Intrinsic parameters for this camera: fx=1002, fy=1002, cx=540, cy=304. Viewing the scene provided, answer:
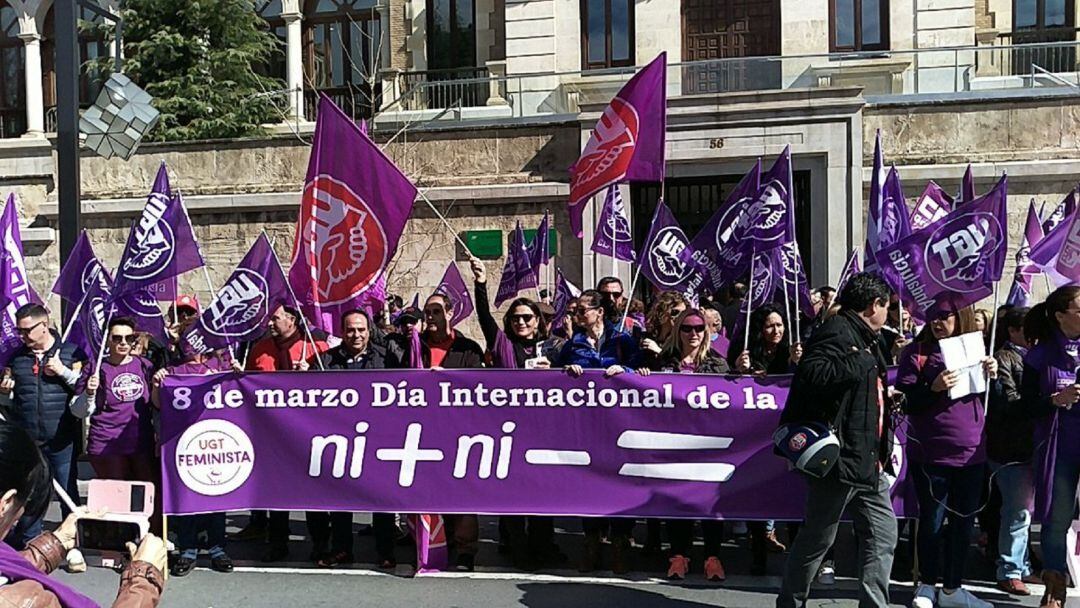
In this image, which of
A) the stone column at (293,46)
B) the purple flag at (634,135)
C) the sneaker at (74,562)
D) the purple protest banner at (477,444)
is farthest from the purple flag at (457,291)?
the stone column at (293,46)

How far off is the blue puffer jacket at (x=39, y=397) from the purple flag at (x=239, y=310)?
97cm

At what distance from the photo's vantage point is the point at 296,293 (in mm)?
Result: 6984

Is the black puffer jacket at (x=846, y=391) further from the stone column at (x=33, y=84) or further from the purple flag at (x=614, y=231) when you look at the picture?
the stone column at (x=33, y=84)

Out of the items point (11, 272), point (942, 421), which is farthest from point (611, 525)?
point (11, 272)

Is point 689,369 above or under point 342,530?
above

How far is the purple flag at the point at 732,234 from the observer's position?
28.2ft

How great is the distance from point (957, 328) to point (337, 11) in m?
24.4

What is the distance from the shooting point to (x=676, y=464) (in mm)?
6422

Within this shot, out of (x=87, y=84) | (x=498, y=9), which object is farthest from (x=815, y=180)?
(x=87, y=84)

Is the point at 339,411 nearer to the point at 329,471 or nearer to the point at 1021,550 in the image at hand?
the point at 329,471

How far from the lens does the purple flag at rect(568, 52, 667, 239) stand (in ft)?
27.1

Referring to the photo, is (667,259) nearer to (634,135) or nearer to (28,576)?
(634,135)

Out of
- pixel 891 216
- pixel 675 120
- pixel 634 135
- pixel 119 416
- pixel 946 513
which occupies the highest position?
pixel 675 120

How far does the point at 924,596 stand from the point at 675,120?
13.0m
